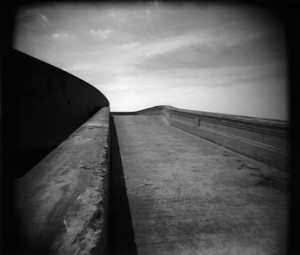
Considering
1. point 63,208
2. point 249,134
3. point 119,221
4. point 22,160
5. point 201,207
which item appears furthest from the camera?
point 22,160

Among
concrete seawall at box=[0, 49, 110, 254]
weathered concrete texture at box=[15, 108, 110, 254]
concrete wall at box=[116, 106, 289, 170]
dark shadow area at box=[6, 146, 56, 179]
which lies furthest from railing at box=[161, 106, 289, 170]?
dark shadow area at box=[6, 146, 56, 179]

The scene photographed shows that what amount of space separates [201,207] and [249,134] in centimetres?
253

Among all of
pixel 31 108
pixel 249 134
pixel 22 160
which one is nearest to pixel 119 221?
pixel 249 134

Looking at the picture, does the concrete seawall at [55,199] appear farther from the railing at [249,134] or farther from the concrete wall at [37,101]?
the railing at [249,134]

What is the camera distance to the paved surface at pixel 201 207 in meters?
1.64

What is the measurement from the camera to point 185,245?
1.62m

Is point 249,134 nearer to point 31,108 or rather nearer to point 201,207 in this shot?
point 201,207

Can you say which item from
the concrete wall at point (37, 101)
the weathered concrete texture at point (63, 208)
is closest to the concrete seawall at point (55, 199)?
the weathered concrete texture at point (63, 208)

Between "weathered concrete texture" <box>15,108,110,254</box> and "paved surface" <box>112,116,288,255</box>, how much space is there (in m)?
0.77

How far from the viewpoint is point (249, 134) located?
3.96m

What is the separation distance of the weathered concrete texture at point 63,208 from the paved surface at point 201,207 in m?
0.77

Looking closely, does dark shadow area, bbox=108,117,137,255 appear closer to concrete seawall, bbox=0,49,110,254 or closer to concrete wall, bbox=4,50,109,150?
concrete seawall, bbox=0,49,110,254

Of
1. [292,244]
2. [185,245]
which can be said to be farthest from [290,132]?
[185,245]

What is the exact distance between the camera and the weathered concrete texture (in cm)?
74
